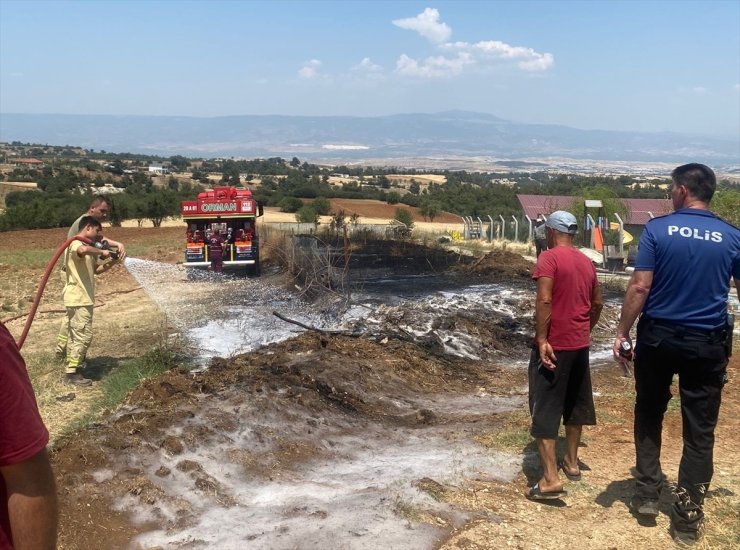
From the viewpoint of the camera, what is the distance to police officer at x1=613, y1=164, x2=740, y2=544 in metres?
3.76

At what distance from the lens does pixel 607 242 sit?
2136cm

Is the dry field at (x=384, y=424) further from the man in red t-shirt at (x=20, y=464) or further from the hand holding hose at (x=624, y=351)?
the man in red t-shirt at (x=20, y=464)

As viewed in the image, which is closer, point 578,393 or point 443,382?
point 578,393

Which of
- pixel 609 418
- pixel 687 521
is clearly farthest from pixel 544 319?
pixel 609 418

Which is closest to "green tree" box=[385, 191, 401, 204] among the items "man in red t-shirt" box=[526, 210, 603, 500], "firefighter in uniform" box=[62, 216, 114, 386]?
"firefighter in uniform" box=[62, 216, 114, 386]

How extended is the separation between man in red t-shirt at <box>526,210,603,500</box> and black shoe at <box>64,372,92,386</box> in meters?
4.89

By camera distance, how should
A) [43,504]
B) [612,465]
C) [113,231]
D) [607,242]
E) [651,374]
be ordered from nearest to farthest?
[43,504]
[651,374]
[612,465]
[607,242]
[113,231]

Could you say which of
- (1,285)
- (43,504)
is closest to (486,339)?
(43,504)

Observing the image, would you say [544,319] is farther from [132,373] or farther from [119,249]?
[132,373]

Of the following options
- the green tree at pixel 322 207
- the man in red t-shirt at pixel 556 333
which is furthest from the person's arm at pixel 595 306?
the green tree at pixel 322 207

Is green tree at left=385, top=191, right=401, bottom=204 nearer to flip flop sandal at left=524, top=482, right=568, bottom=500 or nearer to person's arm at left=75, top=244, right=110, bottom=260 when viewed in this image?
person's arm at left=75, top=244, right=110, bottom=260

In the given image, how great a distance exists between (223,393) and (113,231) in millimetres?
22578

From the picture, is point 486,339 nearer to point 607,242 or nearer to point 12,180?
point 607,242

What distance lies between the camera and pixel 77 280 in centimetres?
711
